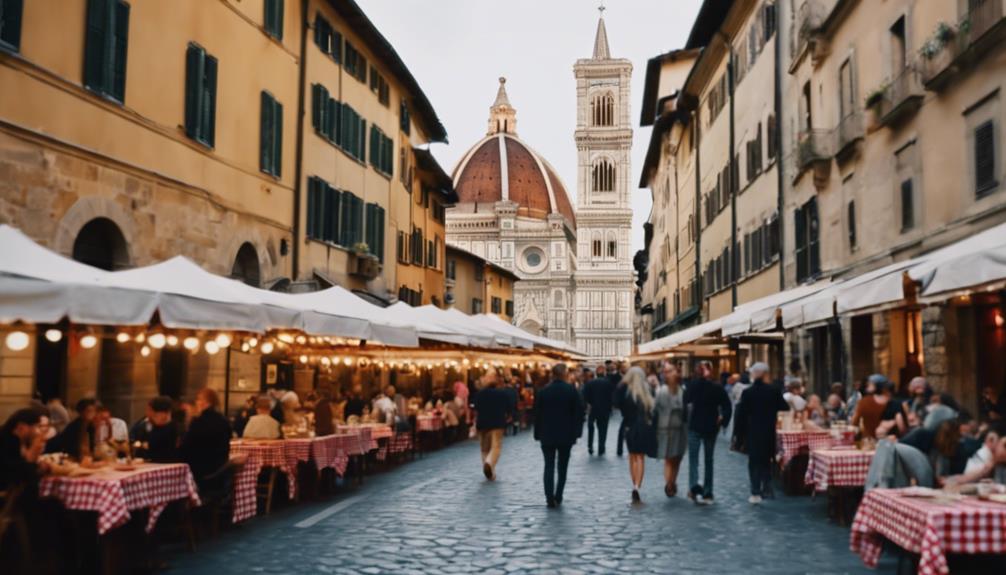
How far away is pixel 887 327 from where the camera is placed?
57.7 ft

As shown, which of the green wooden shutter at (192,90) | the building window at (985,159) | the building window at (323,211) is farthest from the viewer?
the building window at (323,211)

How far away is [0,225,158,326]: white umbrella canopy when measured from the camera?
24.9 feet

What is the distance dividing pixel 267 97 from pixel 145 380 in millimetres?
7422

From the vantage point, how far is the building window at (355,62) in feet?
88.9

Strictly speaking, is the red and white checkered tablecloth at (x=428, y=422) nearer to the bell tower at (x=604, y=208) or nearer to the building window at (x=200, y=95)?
the building window at (x=200, y=95)

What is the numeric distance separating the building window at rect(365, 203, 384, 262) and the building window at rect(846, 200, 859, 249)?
549 inches

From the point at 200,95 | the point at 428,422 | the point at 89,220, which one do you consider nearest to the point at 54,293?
the point at 89,220

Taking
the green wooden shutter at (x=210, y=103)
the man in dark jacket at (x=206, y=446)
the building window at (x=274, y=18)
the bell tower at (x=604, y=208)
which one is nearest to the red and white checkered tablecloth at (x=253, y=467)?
the man in dark jacket at (x=206, y=446)

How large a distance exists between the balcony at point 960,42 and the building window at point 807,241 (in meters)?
7.17

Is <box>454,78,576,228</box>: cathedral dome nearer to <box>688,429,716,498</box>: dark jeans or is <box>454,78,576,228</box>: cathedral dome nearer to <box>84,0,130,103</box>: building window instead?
<box>84,0,130,103</box>: building window

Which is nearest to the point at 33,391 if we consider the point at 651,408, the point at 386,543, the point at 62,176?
the point at 62,176

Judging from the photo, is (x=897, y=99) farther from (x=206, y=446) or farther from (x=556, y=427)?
(x=206, y=446)

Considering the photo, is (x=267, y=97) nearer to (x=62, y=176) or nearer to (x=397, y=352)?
(x=397, y=352)

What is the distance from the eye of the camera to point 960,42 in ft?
44.8
